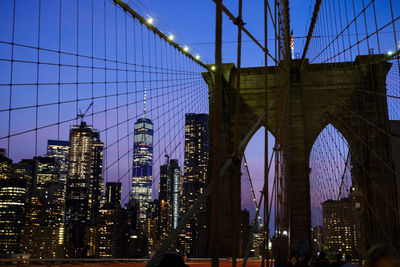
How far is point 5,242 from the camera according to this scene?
72.7 meters

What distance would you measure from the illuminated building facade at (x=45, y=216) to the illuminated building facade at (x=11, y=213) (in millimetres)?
→ 3374

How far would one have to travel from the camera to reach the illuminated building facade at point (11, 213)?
237 ft

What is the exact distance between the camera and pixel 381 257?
5.63ft

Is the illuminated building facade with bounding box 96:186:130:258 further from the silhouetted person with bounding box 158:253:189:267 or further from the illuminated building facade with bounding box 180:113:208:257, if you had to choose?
the silhouetted person with bounding box 158:253:189:267

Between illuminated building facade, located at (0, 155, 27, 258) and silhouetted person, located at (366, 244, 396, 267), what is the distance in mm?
74414

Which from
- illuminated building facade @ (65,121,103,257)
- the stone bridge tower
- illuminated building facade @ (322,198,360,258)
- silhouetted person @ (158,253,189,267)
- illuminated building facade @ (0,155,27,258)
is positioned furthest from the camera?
illuminated building facade @ (65,121,103,257)

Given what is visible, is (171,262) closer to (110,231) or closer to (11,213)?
(11,213)

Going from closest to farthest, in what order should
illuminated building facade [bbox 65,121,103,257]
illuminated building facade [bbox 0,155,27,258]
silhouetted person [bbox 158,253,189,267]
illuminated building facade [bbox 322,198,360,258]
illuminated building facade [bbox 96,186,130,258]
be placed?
silhouetted person [bbox 158,253,189,267], illuminated building facade [bbox 322,198,360,258], illuminated building facade [bbox 0,155,27,258], illuminated building facade [bbox 96,186,130,258], illuminated building facade [bbox 65,121,103,257]

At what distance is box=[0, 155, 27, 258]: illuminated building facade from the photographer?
237 ft

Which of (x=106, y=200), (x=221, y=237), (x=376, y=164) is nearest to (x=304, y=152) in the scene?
(x=376, y=164)

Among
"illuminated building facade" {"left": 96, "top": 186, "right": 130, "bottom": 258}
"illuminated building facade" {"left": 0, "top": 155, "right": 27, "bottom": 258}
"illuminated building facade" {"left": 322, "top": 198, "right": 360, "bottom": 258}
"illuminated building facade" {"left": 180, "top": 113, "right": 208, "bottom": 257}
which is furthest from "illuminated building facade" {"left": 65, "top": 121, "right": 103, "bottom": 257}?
"illuminated building facade" {"left": 322, "top": 198, "right": 360, "bottom": 258}

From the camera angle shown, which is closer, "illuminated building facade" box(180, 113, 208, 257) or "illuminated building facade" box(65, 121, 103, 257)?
"illuminated building facade" box(180, 113, 208, 257)

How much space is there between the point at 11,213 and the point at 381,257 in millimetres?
82191

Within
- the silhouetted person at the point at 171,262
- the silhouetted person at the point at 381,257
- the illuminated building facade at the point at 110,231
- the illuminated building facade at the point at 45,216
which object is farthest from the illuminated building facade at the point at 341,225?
the illuminated building facade at the point at 45,216
